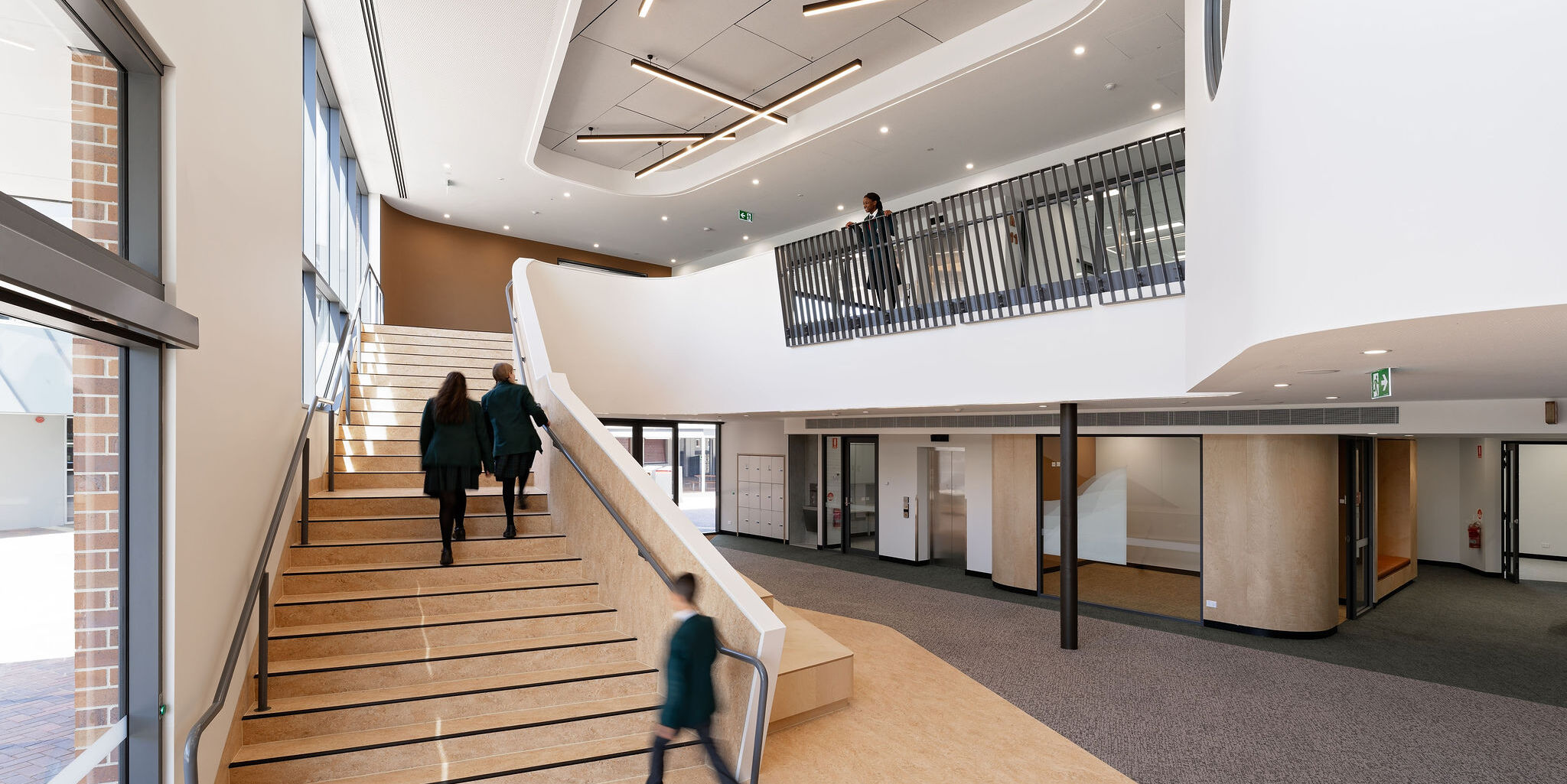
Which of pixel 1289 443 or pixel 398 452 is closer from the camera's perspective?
pixel 398 452

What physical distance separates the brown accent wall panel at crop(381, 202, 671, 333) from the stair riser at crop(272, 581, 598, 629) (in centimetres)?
929

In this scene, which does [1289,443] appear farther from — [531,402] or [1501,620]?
[531,402]

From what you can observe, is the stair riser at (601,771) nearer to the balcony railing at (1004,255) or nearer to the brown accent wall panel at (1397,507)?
the balcony railing at (1004,255)

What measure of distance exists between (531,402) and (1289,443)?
334 inches

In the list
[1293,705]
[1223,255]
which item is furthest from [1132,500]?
[1223,255]

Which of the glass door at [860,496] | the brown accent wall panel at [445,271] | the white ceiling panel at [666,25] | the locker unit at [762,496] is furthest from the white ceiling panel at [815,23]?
the locker unit at [762,496]

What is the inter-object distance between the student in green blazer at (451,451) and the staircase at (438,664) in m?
0.29

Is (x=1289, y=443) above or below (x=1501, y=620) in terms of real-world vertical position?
above

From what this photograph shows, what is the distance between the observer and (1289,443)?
8.63 m

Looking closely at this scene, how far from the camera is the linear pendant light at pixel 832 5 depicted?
716 cm

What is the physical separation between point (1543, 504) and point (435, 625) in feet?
57.4

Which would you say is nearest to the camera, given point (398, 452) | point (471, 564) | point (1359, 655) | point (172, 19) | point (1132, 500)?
point (172, 19)

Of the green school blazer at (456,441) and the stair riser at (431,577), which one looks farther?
the green school blazer at (456,441)

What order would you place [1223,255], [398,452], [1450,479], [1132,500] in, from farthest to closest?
[1450,479]
[1132,500]
[398,452]
[1223,255]
